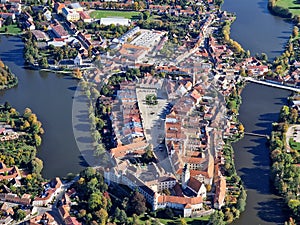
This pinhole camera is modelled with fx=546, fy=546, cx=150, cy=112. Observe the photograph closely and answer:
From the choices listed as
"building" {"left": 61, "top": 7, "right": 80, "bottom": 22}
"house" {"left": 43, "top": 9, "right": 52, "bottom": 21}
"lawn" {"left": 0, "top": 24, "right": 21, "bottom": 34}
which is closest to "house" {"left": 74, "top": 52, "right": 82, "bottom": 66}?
"lawn" {"left": 0, "top": 24, "right": 21, "bottom": 34}

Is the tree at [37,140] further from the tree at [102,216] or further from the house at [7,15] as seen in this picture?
the house at [7,15]

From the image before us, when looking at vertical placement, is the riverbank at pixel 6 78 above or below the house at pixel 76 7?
below

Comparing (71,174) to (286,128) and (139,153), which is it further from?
(286,128)

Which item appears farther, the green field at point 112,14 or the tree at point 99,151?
the green field at point 112,14

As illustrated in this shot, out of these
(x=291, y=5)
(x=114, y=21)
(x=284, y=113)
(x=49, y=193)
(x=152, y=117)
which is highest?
(x=291, y=5)

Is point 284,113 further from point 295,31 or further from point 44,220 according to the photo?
point 44,220

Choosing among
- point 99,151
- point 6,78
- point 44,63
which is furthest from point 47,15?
point 99,151

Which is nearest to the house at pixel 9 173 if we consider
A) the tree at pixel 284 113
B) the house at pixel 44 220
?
the house at pixel 44 220

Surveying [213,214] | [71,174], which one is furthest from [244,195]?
[71,174]
